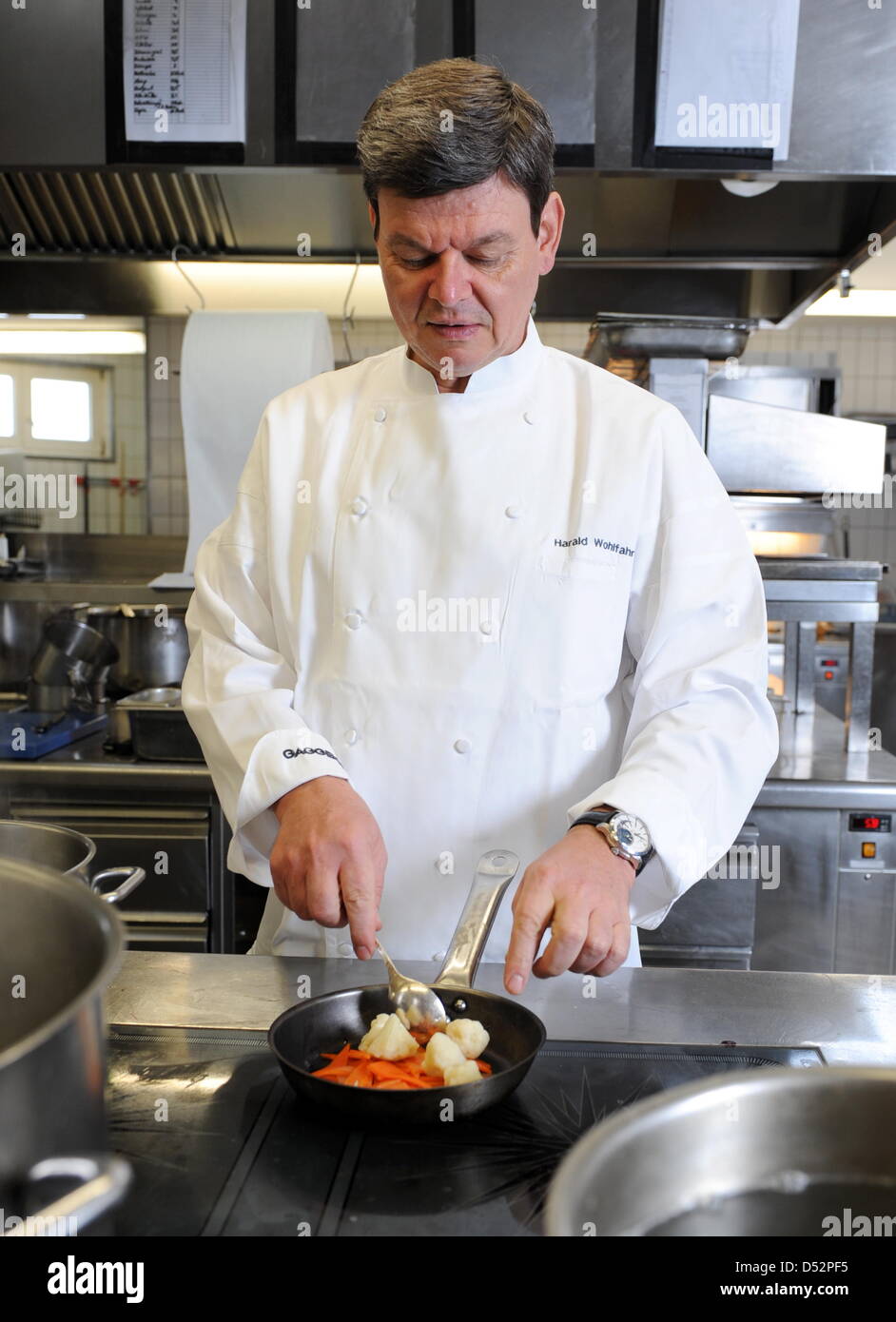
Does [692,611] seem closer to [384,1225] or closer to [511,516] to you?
[511,516]

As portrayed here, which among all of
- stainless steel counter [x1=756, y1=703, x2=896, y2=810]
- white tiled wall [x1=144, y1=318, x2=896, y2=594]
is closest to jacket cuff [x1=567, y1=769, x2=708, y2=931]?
stainless steel counter [x1=756, y1=703, x2=896, y2=810]

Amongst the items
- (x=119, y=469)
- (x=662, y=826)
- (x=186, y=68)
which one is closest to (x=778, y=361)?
(x=119, y=469)

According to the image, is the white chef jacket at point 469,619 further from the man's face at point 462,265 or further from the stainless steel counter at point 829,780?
the stainless steel counter at point 829,780

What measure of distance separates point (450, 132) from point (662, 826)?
78cm

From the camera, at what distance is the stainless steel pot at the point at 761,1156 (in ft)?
1.66

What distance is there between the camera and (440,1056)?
0.90 metres

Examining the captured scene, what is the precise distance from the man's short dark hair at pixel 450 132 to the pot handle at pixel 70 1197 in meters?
1.07

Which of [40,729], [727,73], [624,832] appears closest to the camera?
[624,832]

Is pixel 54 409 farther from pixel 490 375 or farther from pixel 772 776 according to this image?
pixel 490 375

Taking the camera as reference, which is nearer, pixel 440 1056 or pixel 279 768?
pixel 440 1056

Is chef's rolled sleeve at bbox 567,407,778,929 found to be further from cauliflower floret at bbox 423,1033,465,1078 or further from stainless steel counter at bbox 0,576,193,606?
stainless steel counter at bbox 0,576,193,606

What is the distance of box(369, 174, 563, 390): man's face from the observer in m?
1.29

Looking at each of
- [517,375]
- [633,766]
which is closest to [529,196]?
[517,375]

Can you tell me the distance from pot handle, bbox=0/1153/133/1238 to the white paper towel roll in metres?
2.51
